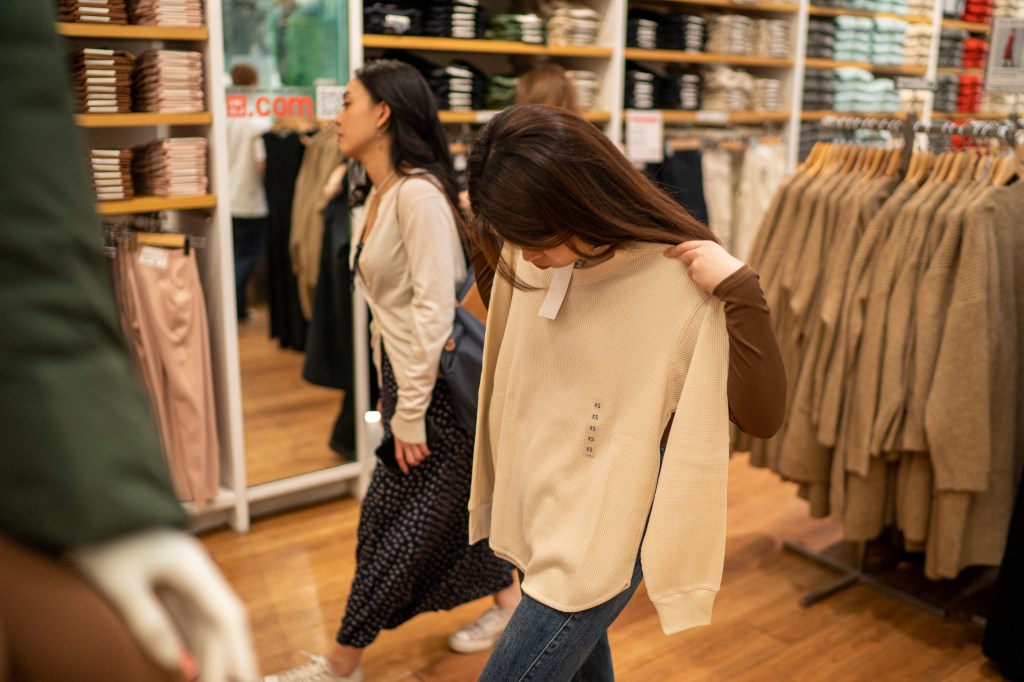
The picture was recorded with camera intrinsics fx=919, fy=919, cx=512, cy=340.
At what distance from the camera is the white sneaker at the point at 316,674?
2520mm

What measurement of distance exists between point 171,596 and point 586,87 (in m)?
4.23

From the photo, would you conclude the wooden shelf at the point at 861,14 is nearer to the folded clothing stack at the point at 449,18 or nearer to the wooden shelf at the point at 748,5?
the wooden shelf at the point at 748,5

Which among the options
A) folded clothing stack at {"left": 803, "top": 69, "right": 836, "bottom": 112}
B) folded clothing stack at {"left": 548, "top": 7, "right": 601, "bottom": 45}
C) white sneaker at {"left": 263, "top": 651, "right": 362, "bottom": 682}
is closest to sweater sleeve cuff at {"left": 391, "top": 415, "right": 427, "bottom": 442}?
white sneaker at {"left": 263, "top": 651, "right": 362, "bottom": 682}

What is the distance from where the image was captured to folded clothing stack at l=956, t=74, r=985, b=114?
23.4 feet

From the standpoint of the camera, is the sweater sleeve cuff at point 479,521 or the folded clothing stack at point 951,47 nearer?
the sweater sleeve cuff at point 479,521

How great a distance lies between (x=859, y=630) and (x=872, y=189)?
1.42 m

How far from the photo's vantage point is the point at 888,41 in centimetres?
636

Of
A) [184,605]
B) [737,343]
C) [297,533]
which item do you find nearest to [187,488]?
[297,533]

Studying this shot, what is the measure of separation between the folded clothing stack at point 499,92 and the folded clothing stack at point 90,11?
180 centimetres

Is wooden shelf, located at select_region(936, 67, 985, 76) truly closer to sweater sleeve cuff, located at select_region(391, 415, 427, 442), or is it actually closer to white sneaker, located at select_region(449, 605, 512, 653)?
white sneaker, located at select_region(449, 605, 512, 653)

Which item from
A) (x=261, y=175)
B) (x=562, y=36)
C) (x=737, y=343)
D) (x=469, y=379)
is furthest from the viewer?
(x=562, y=36)

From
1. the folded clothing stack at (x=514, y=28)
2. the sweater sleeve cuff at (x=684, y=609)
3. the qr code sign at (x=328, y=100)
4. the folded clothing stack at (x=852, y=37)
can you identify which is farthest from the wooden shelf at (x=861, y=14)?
the sweater sleeve cuff at (x=684, y=609)

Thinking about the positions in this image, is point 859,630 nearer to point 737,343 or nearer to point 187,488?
point 737,343

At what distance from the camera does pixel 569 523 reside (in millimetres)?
1521
